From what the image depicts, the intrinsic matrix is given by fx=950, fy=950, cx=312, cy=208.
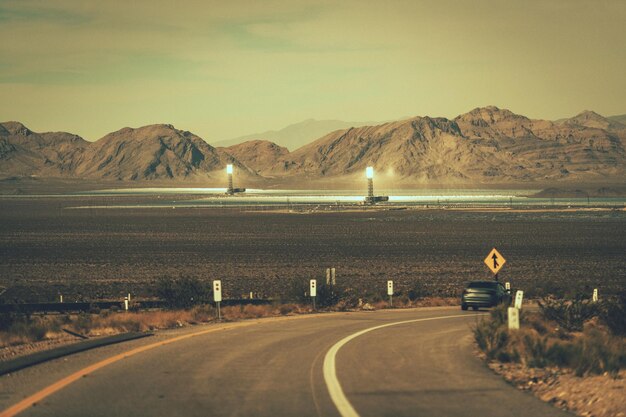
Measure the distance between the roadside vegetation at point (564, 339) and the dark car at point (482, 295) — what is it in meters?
6.64

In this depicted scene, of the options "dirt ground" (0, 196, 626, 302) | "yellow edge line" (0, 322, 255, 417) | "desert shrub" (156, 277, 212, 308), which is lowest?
"dirt ground" (0, 196, 626, 302)

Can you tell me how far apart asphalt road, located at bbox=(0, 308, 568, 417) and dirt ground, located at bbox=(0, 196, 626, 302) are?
703 inches

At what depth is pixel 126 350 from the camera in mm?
17359

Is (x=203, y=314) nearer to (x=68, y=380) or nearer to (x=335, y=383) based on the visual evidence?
(x=68, y=380)

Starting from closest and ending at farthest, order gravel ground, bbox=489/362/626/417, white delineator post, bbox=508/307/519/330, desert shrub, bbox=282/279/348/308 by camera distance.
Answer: gravel ground, bbox=489/362/626/417 < white delineator post, bbox=508/307/519/330 < desert shrub, bbox=282/279/348/308

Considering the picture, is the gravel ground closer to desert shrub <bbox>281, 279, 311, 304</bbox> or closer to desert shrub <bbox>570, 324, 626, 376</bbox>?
desert shrub <bbox>570, 324, 626, 376</bbox>

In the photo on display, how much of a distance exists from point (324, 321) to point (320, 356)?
9.45 m

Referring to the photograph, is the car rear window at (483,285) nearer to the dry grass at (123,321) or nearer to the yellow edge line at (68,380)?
the dry grass at (123,321)

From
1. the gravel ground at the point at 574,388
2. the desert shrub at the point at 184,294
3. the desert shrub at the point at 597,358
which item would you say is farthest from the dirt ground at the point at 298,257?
the gravel ground at the point at 574,388

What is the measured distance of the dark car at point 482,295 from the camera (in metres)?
32.5

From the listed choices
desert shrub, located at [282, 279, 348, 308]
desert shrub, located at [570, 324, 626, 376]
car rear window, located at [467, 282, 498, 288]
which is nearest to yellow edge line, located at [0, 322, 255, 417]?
desert shrub, located at [570, 324, 626, 376]

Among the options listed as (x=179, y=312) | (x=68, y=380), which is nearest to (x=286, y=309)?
(x=179, y=312)

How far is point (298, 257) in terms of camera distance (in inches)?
2854

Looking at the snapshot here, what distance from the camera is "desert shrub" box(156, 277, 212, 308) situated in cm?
3334
